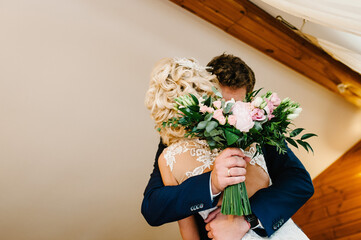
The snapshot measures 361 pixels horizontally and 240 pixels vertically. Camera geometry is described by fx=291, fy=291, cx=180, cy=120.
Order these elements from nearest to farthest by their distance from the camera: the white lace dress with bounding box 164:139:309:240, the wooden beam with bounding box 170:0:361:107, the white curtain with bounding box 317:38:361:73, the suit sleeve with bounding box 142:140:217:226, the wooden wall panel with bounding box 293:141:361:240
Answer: the suit sleeve with bounding box 142:140:217:226
the white lace dress with bounding box 164:139:309:240
the white curtain with bounding box 317:38:361:73
the wooden beam with bounding box 170:0:361:107
the wooden wall panel with bounding box 293:141:361:240

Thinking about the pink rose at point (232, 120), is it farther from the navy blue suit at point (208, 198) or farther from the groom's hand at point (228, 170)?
the navy blue suit at point (208, 198)

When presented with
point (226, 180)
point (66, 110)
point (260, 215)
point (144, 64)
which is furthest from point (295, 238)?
point (66, 110)

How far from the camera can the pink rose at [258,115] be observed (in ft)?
3.51

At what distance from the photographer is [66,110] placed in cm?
237

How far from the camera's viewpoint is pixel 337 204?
3.31m

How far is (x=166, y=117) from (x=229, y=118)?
1.20 ft

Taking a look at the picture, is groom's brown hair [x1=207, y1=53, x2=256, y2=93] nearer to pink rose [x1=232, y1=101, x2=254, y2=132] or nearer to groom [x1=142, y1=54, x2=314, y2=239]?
groom [x1=142, y1=54, x2=314, y2=239]

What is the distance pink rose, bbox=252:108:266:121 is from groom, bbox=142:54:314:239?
0.17m

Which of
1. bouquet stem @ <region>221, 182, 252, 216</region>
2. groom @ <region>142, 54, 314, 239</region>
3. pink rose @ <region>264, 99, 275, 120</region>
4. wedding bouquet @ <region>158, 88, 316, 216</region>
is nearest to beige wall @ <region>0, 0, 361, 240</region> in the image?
groom @ <region>142, 54, 314, 239</region>

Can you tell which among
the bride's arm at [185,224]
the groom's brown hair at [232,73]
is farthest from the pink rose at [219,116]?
the groom's brown hair at [232,73]

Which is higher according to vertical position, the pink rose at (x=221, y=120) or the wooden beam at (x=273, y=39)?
the wooden beam at (x=273, y=39)

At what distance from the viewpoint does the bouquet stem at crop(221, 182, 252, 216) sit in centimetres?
112

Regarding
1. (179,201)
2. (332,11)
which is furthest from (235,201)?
(332,11)

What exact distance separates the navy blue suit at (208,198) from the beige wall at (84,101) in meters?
1.23
